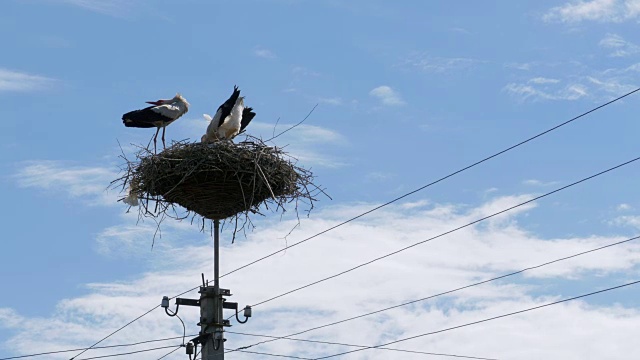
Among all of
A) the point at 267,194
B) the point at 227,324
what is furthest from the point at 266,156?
the point at 227,324

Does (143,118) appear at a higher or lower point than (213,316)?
higher

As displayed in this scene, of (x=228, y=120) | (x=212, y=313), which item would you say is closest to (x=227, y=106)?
(x=228, y=120)

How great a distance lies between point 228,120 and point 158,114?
43.4 inches

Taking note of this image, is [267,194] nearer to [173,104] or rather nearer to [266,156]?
[266,156]

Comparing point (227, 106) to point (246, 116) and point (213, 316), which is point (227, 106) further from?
point (213, 316)

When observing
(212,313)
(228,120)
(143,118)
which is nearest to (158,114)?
(143,118)

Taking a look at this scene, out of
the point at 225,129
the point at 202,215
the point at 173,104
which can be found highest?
the point at 173,104

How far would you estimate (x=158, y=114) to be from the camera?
13.0m

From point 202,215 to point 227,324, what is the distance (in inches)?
67.8

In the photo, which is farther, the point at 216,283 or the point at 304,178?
the point at 304,178

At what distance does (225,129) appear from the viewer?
40.4 ft

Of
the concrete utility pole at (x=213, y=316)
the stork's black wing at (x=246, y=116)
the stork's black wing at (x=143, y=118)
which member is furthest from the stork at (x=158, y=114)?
the concrete utility pole at (x=213, y=316)

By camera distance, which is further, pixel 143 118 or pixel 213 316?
pixel 143 118

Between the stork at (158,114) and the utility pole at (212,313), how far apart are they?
3586mm
